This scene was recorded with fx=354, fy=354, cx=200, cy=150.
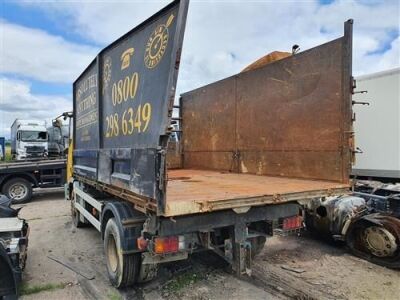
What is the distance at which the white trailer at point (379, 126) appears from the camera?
735cm

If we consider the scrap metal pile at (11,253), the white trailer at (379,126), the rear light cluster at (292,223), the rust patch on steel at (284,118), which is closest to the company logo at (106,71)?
the scrap metal pile at (11,253)

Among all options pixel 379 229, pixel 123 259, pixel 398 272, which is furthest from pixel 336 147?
pixel 123 259

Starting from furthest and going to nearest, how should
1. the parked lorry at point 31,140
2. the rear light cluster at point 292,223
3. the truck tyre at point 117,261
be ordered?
the parked lorry at point 31,140, the rear light cluster at point 292,223, the truck tyre at point 117,261

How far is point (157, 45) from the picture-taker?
3283 mm

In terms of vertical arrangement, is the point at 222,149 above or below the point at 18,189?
above

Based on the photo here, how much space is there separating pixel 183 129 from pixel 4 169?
23.1 feet

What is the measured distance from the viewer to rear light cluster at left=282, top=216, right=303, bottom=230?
12.8 ft

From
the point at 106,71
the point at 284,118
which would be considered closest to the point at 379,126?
the point at 284,118

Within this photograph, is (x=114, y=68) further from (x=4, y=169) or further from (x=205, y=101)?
(x=4, y=169)

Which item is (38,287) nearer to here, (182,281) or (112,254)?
(112,254)

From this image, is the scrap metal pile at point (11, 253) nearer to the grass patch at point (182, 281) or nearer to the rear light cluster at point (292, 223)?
the grass patch at point (182, 281)

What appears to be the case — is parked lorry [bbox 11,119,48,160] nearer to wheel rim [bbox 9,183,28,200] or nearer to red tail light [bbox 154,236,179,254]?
wheel rim [bbox 9,183,28,200]

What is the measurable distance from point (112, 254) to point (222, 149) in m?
3.07

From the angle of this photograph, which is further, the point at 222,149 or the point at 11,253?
the point at 222,149
